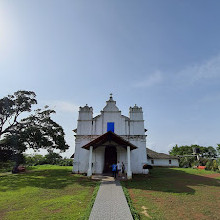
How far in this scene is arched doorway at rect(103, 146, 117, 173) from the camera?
1744 cm

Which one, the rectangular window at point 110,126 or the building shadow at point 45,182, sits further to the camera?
the rectangular window at point 110,126

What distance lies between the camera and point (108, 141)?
16.8m

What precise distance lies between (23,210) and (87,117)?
13914mm

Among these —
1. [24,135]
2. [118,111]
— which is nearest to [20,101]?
[24,135]

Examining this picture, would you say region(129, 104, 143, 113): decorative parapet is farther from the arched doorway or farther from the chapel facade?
the arched doorway

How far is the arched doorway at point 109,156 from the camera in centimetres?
1744

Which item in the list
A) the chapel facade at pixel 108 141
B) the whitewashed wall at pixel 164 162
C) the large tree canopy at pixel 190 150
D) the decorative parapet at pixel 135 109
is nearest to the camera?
the chapel facade at pixel 108 141

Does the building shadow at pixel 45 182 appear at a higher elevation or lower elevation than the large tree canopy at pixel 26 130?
lower

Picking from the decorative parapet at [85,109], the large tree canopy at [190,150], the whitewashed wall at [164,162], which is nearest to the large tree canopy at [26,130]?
the decorative parapet at [85,109]

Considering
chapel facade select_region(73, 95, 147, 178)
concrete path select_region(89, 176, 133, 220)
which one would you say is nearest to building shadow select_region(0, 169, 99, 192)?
chapel facade select_region(73, 95, 147, 178)

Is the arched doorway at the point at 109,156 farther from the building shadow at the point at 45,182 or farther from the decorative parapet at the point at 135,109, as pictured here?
the decorative parapet at the point at 135,109

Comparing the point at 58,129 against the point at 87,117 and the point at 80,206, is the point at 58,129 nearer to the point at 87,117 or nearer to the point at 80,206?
the point at 87,117

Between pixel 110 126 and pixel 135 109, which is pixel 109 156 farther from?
pixel 135 109

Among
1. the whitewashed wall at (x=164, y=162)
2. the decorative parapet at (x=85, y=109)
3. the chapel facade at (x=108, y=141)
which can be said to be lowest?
the whitewashed wall at (x=164, y=162)
